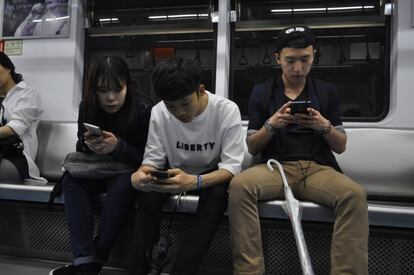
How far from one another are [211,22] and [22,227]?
80.6 inches

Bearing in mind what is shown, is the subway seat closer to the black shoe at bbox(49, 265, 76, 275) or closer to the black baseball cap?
the black shoe at bbox(49, 265, 76, 275)

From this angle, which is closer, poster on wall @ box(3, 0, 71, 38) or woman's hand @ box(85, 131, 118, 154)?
woman's hand @ box(85, 131, 118, 154)

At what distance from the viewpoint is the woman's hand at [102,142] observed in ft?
5.94

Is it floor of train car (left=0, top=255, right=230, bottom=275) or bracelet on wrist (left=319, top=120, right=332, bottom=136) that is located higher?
bracelet on wrist (left=319, top=120, right=332, bottom=136)

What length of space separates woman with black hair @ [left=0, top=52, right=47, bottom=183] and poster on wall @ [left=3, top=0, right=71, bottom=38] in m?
0.62

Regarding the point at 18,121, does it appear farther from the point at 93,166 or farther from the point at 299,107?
the point at 299,107

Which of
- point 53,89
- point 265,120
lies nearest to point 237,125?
point 265,120

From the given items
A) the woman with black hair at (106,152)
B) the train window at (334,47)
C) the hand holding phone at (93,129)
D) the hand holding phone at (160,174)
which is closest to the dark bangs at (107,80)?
the woman with black hair at (106,152)

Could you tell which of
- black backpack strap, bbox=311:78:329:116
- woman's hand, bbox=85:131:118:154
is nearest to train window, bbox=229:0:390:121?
black backpack strap, bbox=311:78:329:116

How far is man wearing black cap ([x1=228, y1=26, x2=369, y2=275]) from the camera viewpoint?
5.08ft

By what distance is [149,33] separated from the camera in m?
3.24

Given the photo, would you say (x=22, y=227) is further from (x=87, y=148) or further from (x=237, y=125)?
(x=237, y=125)

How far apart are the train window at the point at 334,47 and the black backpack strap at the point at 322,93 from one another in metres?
0.76

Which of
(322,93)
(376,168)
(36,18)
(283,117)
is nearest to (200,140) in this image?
(283,117)
